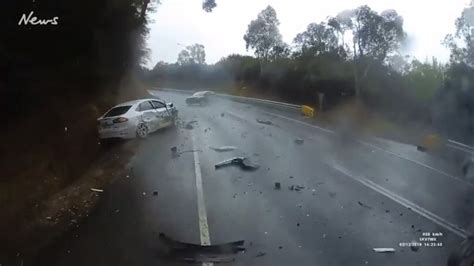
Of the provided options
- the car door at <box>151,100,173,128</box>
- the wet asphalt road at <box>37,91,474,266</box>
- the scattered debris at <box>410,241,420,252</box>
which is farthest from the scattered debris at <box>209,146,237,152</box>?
the scattered debris at <box>410,241,420,252</box>

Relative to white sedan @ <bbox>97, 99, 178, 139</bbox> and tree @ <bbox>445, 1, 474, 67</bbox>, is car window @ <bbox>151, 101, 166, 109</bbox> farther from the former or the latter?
tree @ <bbox>445, 1, 474, 67</bbox>

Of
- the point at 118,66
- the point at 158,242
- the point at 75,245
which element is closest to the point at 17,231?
the point at 75,245

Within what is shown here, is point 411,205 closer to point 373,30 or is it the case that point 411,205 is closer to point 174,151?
point 373,30

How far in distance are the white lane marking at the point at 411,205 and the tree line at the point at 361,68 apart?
86.7 inches

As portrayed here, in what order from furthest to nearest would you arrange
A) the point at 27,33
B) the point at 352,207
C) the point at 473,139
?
the point at 473,139 → the point at 27,33 → the point at 352,207

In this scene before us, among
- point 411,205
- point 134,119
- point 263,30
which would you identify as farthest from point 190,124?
point 411,205

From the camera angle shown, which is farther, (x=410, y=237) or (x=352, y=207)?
(x=352, y=207)

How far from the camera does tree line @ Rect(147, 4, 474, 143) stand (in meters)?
8.65

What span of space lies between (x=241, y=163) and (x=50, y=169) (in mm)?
3791

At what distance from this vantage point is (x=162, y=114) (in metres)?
15.9

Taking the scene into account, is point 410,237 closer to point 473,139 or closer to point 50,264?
point 50,264

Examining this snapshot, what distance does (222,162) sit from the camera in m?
10.6

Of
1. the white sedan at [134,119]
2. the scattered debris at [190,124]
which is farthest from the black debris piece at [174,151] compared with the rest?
the scattered debris at [190,124]

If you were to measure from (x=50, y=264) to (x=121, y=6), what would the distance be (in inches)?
307
